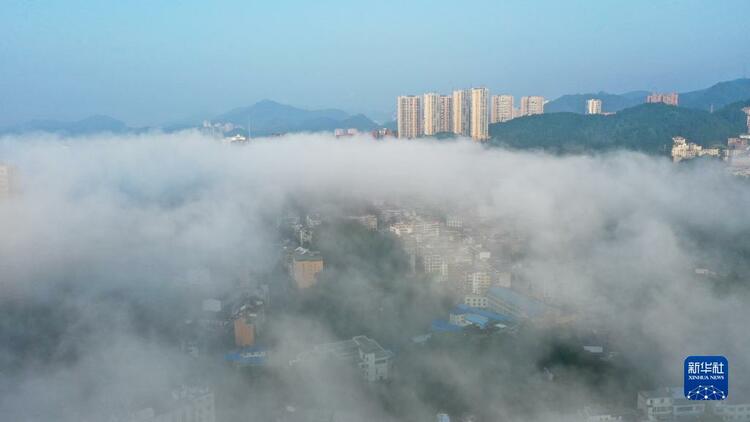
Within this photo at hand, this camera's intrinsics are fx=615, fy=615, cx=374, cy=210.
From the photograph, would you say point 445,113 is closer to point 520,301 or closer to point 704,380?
point 520,301

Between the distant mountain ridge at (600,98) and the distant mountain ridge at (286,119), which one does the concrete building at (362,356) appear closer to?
the distant mountain ridge at (286,119)

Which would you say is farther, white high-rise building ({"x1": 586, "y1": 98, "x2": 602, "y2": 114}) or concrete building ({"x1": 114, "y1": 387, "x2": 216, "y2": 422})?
white high-rise building ({"x1": 586, "y1": 98, "x2": 602, "y2": 114})

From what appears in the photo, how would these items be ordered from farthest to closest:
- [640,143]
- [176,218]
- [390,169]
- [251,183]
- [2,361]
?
[640,143]
[390,169]
[251,183]
[176,218]
[2,361]

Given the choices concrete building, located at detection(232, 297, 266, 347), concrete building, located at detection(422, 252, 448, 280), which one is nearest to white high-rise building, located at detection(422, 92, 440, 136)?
concrete building, located at detection(422, 252, 448, 280)

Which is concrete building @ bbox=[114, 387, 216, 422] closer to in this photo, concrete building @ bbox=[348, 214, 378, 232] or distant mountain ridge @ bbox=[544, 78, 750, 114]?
concrete building @ bbox=[348, 214, 378, 232]

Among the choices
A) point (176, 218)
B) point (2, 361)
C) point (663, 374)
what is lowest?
Result: point (663, 374)

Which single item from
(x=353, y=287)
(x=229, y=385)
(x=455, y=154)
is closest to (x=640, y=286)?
(x=353, y=287)

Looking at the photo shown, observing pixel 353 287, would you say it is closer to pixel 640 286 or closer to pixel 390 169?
pixel 640 286
